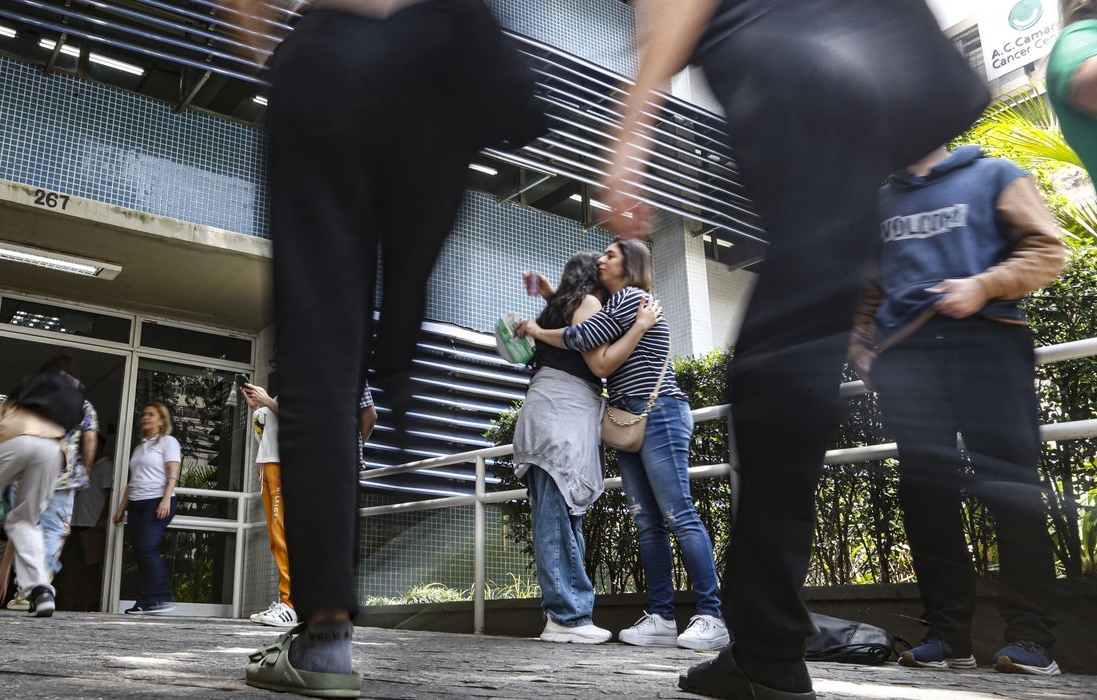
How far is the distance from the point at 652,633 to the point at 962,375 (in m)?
2.05

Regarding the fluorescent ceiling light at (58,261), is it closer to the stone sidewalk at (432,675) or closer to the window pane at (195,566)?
the window pane at (195,566)

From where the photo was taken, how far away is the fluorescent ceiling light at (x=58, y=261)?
795 cm

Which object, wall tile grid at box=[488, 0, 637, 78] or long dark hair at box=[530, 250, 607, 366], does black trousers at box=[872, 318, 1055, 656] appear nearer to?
long dark hair at box=[530, 250, 607, 366]

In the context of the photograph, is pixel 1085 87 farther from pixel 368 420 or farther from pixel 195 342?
pixel 195 342

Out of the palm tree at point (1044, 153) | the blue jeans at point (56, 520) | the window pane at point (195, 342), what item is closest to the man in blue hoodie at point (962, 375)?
the palm tree at point (1044, 153)

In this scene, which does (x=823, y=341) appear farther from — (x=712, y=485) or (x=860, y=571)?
(x=712, y=485)

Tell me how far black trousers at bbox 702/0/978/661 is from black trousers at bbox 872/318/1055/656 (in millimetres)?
589

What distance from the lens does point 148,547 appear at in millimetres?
7160

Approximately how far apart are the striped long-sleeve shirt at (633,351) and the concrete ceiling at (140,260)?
4082 millimetres

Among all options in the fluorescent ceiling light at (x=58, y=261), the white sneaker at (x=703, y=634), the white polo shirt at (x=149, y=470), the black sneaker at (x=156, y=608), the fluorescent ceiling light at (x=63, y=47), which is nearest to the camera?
the white sneaker at (x=703, y=634)

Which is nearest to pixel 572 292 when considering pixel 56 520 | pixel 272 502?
pixel 272 502

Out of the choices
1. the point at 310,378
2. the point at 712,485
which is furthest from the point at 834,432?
the point at 712,485

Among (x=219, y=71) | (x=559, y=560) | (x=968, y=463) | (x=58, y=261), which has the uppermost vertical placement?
(x=219, y=71)

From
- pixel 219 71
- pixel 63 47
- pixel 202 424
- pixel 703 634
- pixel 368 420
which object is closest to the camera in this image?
pixel 368 420
